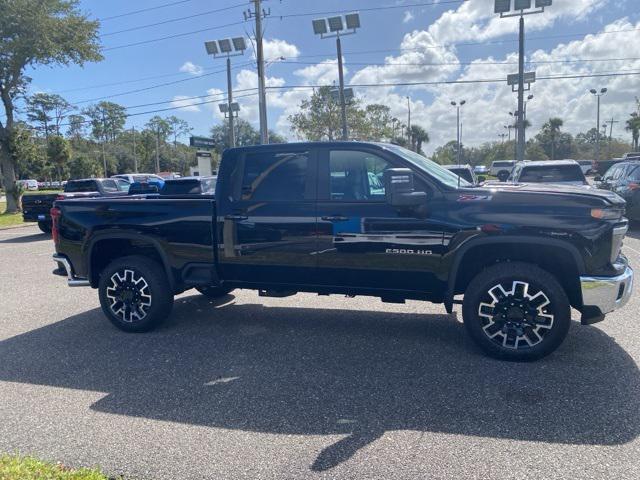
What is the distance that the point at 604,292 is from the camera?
4.21m

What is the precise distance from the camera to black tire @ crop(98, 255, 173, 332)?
5.53 meters

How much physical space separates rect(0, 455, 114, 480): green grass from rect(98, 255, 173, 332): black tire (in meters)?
2.56

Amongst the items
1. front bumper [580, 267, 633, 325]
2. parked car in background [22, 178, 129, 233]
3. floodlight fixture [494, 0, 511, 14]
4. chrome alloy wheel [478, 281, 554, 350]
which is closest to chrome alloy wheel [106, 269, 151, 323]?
chrome alloy wheel [478, 281, 554, 350]

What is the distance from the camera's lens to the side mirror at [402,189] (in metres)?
4.35

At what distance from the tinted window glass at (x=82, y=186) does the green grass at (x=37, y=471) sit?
15178 millimetres

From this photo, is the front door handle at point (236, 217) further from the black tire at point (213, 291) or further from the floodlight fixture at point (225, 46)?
the floodlight fixture at point (225, 46)

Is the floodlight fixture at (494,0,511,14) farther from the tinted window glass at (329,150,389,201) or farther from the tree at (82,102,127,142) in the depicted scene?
the tree at (82,102,127,142)

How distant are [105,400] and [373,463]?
2240 mm

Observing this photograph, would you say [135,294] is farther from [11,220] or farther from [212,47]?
[212,47]

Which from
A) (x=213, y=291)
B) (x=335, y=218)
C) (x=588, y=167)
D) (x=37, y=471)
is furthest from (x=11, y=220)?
(x=588, y=167)

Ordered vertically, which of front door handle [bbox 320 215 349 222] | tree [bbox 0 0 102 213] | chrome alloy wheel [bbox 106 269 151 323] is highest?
tree [bbox 0 0 102 213]

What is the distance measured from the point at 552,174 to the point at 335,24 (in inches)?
727

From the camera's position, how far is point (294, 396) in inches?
155

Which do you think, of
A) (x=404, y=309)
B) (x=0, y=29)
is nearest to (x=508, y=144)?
(x=0, y=29)
